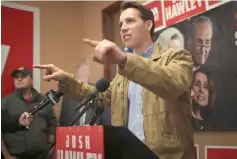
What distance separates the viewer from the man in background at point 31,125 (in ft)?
8.68

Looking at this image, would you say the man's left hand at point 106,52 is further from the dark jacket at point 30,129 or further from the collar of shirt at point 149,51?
the dark jacket at point 30,129

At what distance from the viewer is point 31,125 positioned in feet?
8.70

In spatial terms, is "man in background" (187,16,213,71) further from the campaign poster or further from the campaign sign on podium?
the campaign sign on podium

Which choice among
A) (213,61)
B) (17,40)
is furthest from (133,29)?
(17,40)

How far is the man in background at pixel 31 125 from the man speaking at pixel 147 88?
50.7 inches

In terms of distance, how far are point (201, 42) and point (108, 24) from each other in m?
1.29

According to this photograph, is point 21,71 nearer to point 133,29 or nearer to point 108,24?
point 108,24

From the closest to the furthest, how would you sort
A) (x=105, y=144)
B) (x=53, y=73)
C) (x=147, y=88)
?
1. (x=105, y=144)
2. (x=147, y=88)
3. (x=53, y=73)

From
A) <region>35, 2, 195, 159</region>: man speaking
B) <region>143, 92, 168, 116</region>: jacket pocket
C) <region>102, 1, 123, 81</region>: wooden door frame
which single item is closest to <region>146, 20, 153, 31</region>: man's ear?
<region>35, 2, 195, 159</region>: man speaking

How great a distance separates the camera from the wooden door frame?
3.11 m

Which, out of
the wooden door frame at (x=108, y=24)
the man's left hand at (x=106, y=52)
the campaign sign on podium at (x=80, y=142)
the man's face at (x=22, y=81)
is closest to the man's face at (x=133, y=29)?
the man's left hand at (x=106, y=52)

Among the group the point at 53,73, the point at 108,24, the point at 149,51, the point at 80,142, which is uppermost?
the point at 108,24

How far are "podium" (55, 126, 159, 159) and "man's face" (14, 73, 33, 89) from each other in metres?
2.24

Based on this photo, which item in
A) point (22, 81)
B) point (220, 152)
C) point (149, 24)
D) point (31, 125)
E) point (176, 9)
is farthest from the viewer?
point (22, 81)
